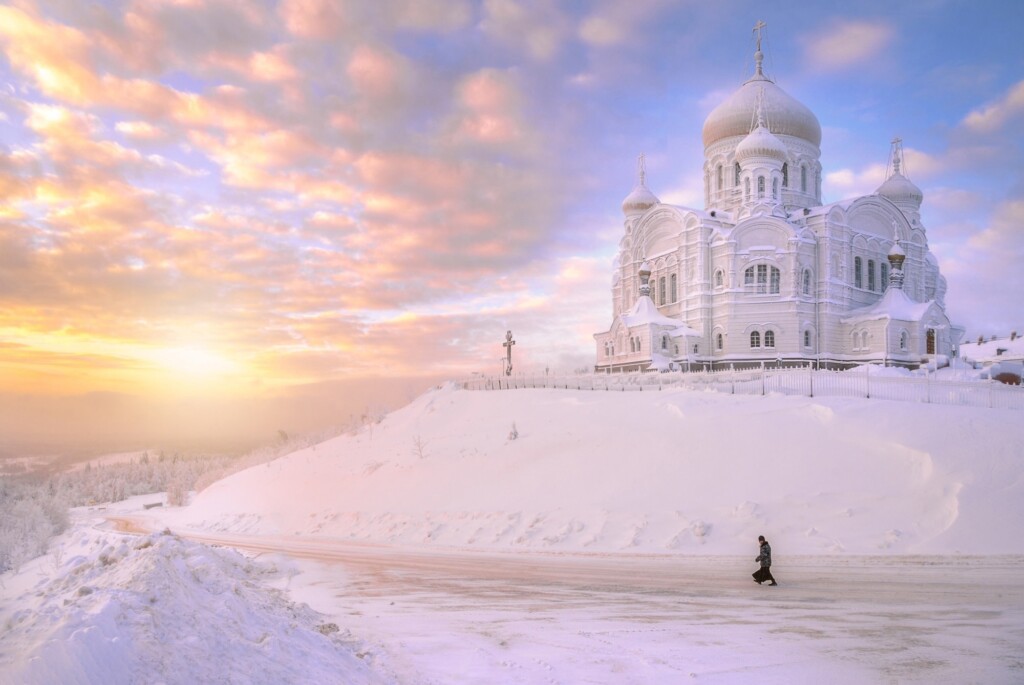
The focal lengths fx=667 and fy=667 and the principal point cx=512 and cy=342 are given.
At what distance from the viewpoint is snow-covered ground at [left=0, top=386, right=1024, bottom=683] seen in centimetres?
817

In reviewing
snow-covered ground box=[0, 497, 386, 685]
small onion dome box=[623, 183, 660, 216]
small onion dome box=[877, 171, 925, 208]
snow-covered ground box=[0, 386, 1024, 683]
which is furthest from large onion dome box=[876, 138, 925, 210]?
snow-covered ground box=[0, 497, 386, 685]

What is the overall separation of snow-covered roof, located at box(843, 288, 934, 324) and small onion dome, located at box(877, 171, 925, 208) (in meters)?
13.8

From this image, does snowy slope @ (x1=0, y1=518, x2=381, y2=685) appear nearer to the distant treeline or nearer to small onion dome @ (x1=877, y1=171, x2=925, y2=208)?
the distant treeline

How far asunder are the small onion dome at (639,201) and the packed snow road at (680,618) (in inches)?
1925

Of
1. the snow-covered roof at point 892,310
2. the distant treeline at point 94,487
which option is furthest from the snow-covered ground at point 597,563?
the snow-covered roof at point 892,310

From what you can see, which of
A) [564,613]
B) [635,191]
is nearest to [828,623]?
[564,613]

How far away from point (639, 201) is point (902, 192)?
2324 cm

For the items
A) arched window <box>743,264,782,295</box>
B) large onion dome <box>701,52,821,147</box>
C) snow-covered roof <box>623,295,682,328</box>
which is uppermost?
large onion dome <box>701,52,821,147</box>

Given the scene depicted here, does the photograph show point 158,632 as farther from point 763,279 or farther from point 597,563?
point 763,279

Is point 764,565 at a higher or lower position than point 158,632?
lower

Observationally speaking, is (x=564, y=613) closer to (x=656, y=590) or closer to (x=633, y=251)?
(x=656, y=590)

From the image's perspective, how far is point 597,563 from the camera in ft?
54.0

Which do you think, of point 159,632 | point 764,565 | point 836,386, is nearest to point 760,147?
point 836,386

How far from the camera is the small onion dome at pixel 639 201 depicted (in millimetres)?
61781
